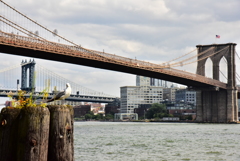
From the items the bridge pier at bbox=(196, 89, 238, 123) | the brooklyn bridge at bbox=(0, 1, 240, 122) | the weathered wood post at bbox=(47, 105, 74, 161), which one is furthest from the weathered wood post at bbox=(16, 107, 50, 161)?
the bridge pier at bbox=(196, 89, 238, 123)

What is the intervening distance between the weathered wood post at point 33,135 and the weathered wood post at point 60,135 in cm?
13

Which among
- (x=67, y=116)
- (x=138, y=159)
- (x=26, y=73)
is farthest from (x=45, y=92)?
(x=26, y=73)

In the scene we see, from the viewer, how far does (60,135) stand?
255 inches

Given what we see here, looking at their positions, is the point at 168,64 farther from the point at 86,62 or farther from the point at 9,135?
the point at 9,135

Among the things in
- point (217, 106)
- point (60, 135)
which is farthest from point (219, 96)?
point (60, 135)

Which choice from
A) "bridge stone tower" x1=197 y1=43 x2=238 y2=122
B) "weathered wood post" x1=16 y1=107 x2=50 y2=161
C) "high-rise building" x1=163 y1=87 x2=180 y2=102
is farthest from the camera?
"high-rise building" x1=163 y1=87 x2=180 y2=102

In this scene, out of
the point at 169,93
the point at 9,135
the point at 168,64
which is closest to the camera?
the point at 9,135

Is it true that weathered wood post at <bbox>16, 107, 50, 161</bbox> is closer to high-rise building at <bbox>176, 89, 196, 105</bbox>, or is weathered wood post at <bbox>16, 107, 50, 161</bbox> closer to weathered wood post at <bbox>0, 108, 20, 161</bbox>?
weathered wood post at <bbox>0, 108, 20, 161</bbox>

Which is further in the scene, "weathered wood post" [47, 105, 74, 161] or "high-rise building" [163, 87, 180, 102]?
"high-rise building" [163, 87, 180, 102]

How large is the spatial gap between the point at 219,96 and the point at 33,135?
68079 mm

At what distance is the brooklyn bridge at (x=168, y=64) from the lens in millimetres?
39562

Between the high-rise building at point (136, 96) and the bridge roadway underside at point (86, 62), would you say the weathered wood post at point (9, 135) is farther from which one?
the high-rise building at point (136, 96)

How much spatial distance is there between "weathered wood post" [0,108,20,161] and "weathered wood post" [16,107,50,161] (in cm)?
17

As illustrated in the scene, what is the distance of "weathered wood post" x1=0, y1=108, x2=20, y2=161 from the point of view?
253 inches
